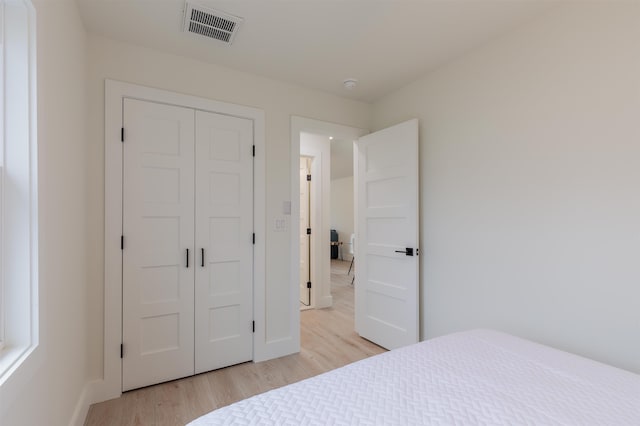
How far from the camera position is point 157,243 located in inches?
87.4

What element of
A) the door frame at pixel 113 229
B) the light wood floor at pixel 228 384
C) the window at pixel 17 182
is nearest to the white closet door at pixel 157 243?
the door frame at pixel 113 229

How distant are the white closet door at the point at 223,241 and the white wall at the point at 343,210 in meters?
5.78

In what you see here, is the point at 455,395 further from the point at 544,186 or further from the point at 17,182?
the point at 17,182

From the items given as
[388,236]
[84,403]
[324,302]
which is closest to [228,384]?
[84,403]

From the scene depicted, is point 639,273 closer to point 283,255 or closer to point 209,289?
point 283,255

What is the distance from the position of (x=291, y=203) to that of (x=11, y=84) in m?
1.92

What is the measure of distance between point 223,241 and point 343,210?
624 centimetres

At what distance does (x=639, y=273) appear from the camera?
1.47m

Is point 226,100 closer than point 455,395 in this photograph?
No

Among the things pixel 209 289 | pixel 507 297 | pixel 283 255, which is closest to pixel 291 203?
pixel 283 255

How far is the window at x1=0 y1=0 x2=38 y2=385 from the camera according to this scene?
1.06 metres

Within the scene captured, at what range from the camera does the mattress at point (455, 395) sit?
2.87 ft

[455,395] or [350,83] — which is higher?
[350,83]

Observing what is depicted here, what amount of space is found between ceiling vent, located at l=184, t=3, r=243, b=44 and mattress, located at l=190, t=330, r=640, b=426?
205cm
